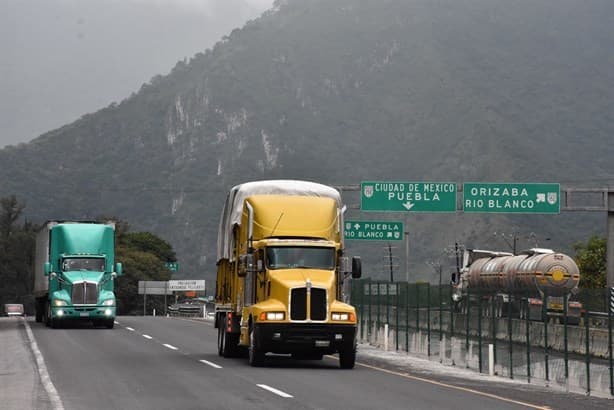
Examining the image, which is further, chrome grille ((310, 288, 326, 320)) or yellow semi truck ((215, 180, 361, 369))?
chrome grille ((310, 288, 326, 320))

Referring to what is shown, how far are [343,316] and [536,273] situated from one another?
27.2m

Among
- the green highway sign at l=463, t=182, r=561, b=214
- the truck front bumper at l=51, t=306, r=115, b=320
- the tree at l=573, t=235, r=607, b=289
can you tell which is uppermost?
the green highway sign at l=463, t=182, r=561, b=214

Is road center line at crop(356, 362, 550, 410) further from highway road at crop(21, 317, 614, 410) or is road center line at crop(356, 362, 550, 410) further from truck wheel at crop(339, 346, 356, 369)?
truck wheel at crop(339, 346, 356, 369)

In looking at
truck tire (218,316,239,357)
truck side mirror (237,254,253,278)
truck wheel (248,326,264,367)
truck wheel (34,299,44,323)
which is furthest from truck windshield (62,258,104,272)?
truck wheel (248,326,264,367)

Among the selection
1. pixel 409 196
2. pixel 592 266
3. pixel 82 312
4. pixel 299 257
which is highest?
pixel 409 196

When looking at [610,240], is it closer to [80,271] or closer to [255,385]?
[80,271]

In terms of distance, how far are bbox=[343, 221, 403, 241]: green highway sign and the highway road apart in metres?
24.4

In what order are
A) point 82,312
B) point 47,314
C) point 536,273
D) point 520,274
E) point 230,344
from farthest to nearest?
point 520,274, point 536,273, point 47,314, point 82,312, point 230,344

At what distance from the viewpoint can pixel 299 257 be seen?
26.0m

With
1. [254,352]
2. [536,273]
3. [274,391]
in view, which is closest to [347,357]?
[254,352]

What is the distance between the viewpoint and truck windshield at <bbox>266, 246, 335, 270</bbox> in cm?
2588

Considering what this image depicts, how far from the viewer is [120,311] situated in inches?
5595

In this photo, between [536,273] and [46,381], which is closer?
[46,381]

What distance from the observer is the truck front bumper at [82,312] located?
43125mm
